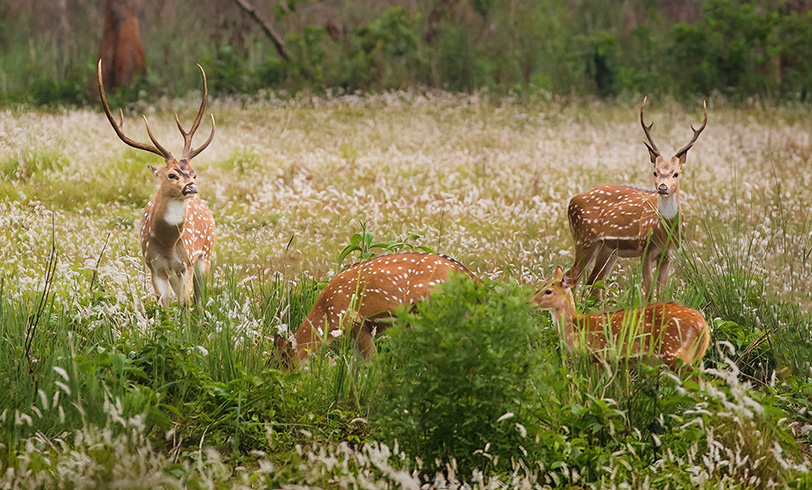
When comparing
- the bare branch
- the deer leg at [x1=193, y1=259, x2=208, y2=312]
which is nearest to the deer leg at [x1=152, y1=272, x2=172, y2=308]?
the deer leg at [x1=193, y1=259, x2=208, y2=312]

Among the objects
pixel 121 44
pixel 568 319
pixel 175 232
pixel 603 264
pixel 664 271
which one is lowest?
pixel 603 264

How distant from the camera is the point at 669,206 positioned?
688 centimetres

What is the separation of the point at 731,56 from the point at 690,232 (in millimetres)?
12245

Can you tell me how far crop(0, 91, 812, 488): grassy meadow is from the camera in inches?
167

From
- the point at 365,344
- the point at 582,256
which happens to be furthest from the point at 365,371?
the point at 582,256

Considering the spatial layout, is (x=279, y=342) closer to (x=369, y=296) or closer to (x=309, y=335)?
(x=309, y=335)

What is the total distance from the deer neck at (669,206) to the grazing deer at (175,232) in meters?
3.08

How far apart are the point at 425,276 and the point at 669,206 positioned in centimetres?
220

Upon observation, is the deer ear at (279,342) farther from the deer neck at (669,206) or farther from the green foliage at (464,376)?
the deer neck at (669,206)

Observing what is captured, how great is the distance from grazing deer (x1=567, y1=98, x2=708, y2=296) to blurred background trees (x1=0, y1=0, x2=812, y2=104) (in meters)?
12.5

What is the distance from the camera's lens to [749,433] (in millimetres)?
4598

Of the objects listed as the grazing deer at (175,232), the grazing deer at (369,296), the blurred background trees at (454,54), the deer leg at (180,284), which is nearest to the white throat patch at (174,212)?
the grazing deer at (175,232)

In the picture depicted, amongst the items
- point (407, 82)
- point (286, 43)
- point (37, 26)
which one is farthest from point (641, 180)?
point (37, 26)

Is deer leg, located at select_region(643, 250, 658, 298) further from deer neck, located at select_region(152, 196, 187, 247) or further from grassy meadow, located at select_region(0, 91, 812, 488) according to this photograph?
deer neck, located at select_region(152, 196, 187, 247)
